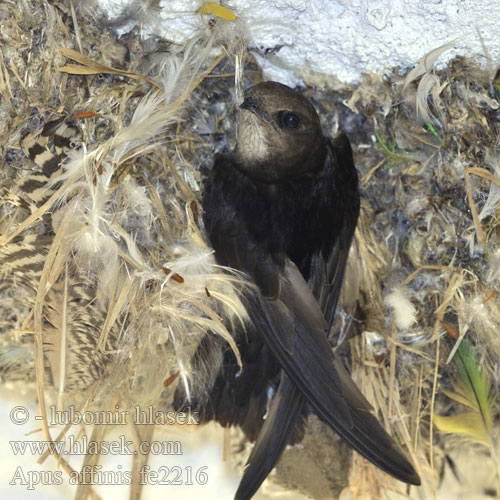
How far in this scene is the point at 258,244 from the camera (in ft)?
5.43

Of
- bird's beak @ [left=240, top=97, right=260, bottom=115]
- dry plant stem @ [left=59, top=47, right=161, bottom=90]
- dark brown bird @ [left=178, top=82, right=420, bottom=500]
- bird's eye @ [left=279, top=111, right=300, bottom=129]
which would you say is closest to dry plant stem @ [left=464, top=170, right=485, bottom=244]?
dark brown bird @ [left=178, top=82, right=420, bottom=500]

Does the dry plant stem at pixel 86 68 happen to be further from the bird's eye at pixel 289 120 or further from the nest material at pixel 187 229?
the bird's eye at pixel 289 120

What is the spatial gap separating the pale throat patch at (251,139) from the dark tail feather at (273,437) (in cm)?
58

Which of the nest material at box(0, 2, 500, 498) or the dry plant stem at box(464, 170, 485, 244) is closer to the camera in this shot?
the nest material at box(0, 2, 500, 498)

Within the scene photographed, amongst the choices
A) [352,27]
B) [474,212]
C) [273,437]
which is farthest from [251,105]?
[273,437]

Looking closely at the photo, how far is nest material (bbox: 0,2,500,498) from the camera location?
155 centimetres

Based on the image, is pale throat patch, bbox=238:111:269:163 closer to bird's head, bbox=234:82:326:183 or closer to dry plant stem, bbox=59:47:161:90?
bird's head, bbox=234:82:326:183

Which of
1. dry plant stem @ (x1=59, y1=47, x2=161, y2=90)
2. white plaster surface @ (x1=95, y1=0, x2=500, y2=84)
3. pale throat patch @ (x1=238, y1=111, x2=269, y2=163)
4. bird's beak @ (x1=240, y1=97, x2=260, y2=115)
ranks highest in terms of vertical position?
white plaster surface @ (x1=95, y1=0, x2=500, y2=84)

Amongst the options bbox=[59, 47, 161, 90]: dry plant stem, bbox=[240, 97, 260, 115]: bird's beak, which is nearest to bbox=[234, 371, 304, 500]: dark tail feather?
bbox=[240, 97, 260, 115]: bird's beak

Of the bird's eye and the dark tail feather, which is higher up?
the bird's eye

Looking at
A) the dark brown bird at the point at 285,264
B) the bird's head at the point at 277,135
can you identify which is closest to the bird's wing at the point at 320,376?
the dark brown bird at the point at 285,264

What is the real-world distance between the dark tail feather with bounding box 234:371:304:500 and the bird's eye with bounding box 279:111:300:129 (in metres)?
0.63

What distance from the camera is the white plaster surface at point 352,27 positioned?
5.35ft

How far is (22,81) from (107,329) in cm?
62
